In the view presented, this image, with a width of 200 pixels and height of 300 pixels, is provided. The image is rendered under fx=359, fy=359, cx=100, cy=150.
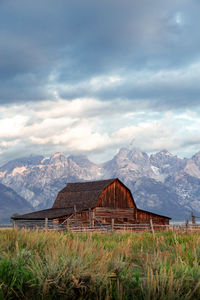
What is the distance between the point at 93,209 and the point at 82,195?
14.7ft

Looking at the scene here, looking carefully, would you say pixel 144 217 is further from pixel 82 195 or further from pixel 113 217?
pixel 82 195

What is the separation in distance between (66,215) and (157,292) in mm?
33827

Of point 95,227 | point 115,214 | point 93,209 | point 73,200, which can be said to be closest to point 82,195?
point 73,200

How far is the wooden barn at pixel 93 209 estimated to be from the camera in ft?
131

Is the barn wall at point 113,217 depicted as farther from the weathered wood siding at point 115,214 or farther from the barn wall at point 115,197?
the barn wall at point 115,197

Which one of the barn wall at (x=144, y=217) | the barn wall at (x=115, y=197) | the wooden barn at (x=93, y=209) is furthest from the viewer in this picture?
the barn wall at (x=144, y=217)

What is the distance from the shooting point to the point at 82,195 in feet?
149

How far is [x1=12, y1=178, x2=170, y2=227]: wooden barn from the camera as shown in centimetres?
3991

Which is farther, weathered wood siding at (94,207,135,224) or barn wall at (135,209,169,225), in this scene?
barn wall at (135,209,169,225)

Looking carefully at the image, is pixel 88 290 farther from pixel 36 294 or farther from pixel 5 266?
pixel 5 266

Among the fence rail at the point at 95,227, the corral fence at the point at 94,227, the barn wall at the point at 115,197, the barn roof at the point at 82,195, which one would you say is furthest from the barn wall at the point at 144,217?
the corral fence at the point at 94,227

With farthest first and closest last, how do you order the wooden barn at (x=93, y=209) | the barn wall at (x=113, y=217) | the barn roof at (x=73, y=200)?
the barn roof at (x=73, y=200) < the barn wall at (x=113, y=217) < the wooden barn at (x=93, y=209)

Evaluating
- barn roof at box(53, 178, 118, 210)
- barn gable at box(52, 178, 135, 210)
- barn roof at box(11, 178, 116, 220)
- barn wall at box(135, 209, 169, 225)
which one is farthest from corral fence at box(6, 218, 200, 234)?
barn wall at box(135, 209, 169, 225)

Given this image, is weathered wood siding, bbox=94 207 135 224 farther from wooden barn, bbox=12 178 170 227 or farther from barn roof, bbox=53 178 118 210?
barn roof, bbox=53 178 118 210
